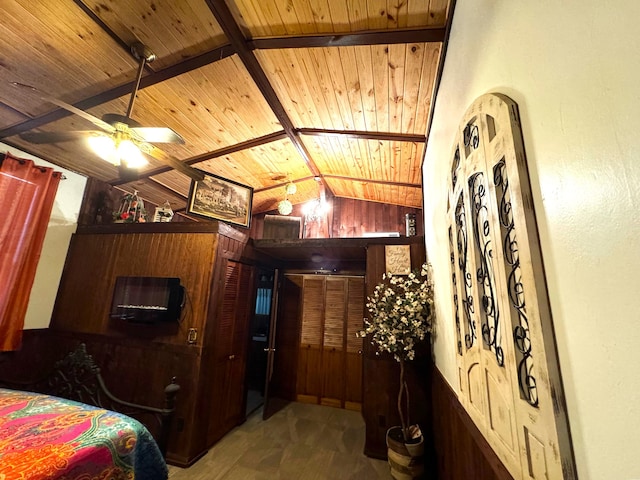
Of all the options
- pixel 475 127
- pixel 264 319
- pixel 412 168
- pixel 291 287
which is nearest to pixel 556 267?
pixel 475 127

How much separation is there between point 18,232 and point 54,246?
463mm

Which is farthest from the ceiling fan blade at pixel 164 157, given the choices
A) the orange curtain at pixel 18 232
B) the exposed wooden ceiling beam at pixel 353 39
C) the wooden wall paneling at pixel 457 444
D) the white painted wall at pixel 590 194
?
the wooden wall paneling at pixel 457 444

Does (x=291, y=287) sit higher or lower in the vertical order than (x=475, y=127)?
lower

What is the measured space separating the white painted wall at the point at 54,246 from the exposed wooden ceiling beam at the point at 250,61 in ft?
8.92

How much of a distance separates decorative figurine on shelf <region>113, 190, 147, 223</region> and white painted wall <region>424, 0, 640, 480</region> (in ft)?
12.6

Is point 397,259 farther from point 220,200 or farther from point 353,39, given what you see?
point 220,200

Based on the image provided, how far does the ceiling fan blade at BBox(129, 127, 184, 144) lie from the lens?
173 centimetres

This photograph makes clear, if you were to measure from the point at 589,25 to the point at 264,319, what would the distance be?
4.84 metres

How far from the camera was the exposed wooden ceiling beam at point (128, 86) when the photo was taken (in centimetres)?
192

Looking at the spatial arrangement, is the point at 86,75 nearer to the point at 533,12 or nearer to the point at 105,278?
the point at 105,278

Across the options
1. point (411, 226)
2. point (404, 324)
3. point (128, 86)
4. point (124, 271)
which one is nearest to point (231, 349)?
point (124, 271)

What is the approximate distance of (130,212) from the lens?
10.8 ft

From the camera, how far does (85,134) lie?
69.9 inches

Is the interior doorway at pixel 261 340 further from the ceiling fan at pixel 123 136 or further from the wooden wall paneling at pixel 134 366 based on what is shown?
the ceiling fan at pixel 123 136
